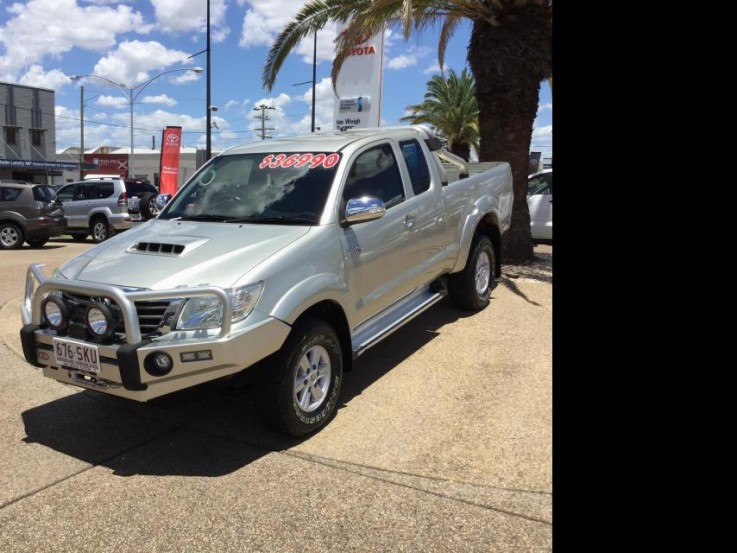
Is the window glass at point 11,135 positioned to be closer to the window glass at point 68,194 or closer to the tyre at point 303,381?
the window glass at point 68,194

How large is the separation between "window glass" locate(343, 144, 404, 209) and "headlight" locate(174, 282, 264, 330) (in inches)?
55.4

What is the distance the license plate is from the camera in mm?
3410

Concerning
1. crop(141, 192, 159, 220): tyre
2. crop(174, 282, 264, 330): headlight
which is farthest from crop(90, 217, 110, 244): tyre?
crop(174, 282, 264, 330): headlight

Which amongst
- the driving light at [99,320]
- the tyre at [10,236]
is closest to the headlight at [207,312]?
the driving light at [99,320]

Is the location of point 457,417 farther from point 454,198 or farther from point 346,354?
point 454,198

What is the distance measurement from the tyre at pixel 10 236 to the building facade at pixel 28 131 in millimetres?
29542

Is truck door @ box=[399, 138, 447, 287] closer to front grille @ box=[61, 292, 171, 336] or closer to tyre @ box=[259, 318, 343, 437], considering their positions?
tyre @ box=[259, 318, 343, 437]

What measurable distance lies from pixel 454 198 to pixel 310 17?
6.16m

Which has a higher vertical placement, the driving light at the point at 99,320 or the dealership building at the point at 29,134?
the dealership building at the point at 29,134

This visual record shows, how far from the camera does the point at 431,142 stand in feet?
20.0

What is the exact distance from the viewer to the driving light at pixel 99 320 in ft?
11.1

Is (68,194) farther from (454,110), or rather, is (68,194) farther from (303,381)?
(454,110)
